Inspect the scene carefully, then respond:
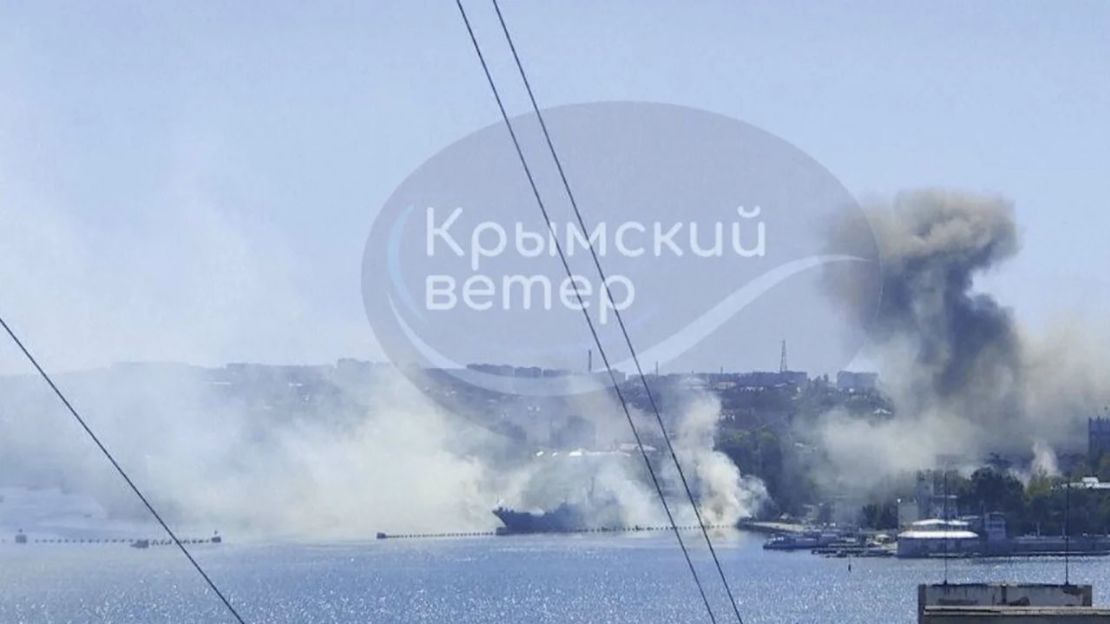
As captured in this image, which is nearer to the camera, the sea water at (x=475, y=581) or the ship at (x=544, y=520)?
the sea water at (x=475, y=581)

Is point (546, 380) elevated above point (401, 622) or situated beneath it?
elevated above

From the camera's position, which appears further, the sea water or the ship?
the ship

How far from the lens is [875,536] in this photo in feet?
281

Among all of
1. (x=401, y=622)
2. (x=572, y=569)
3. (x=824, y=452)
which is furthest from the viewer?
(x=824, y=452)

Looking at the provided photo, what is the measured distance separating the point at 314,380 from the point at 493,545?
19.8 m

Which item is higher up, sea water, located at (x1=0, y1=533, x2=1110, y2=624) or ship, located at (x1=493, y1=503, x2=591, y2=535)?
ship, located at (x1=493, y1=503, x2=591, y2=535)

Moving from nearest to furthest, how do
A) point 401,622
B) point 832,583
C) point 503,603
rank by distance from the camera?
point 401,622, point 503,603, point 832,583

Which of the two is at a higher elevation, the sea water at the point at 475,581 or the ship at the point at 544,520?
the ship at the point at 544,520

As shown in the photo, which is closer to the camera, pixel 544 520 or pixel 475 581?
pixel 475 581

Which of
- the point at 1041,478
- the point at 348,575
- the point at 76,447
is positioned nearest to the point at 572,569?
the point at 348,575

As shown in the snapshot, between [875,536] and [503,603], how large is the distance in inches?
1127

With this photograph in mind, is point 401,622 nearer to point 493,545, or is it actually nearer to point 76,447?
point 493,545

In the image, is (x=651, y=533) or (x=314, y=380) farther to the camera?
(x=314, y=380)

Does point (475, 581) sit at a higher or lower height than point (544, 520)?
lower
